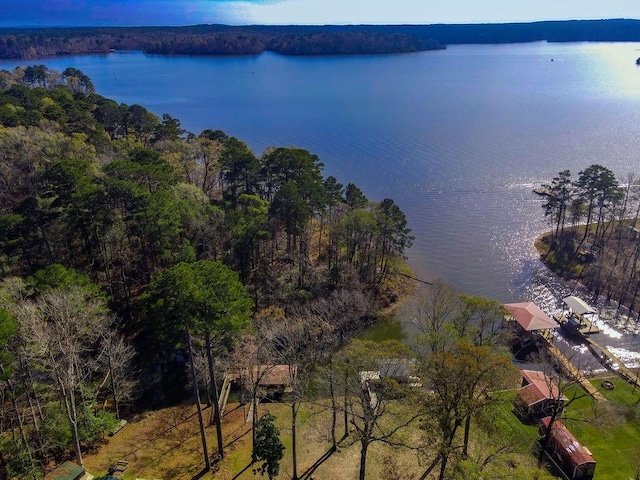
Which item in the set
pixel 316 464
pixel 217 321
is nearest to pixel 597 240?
pixel 316 464

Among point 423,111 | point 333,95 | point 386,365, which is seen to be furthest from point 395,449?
point 333,95

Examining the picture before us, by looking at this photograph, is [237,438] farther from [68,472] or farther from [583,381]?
[583,381]

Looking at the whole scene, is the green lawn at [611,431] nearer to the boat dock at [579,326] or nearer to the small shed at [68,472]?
the boat dock at [579,326]

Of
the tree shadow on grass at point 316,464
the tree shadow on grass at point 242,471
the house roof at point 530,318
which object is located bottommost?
the tree shadow on grass at point 316,464

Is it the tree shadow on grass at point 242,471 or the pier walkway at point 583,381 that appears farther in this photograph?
the pier walkway at point 583,381

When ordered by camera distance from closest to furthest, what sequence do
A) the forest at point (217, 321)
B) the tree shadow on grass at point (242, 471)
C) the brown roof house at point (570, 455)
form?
the forest at point (217, 321)
the tree shadow on grass at point (242, 471)
the brown roof house at point (570, 455)

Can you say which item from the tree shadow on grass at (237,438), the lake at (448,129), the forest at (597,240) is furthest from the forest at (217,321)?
the forest at (597,240)

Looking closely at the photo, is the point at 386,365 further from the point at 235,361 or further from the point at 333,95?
the point at 333,95
